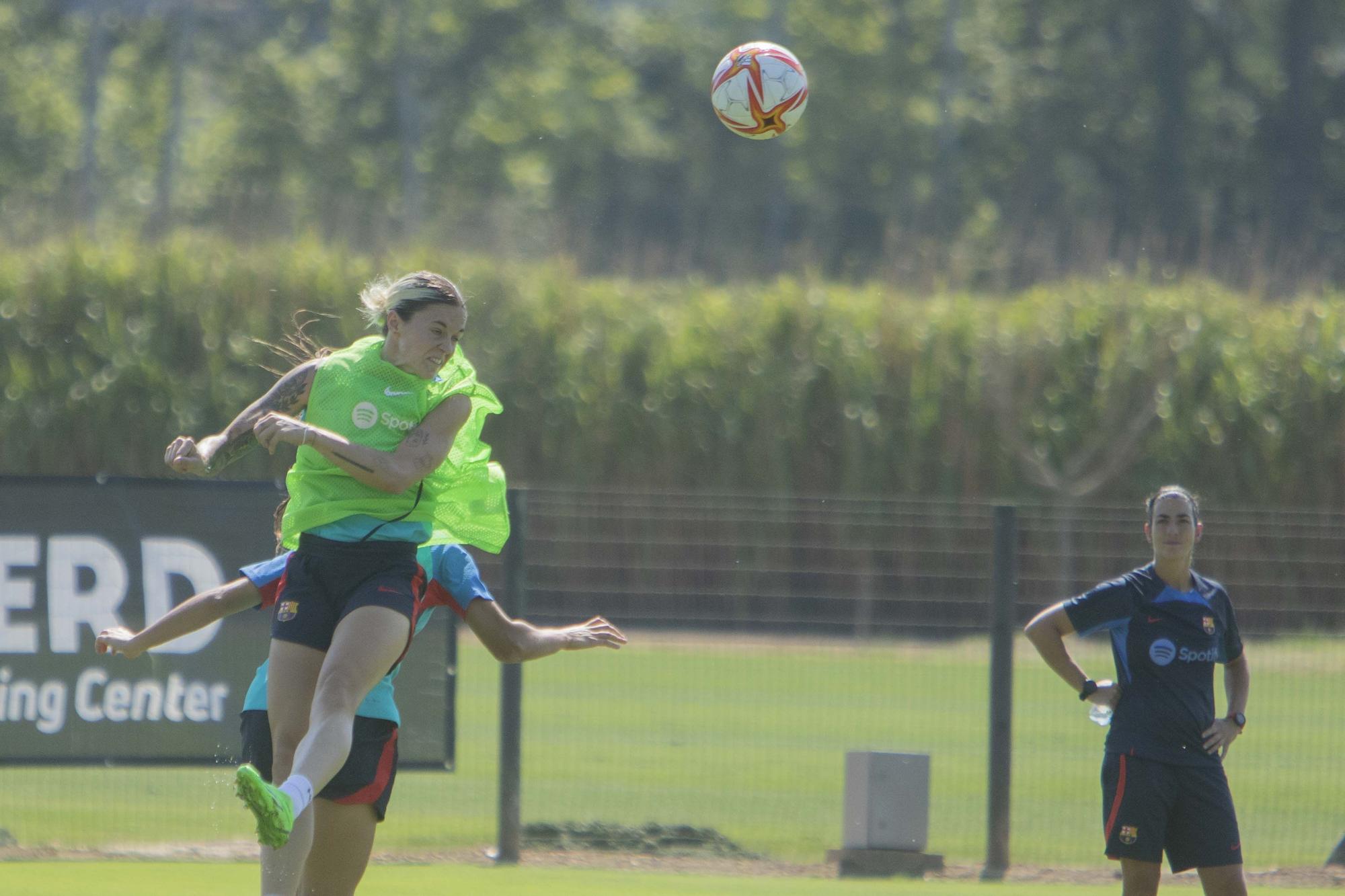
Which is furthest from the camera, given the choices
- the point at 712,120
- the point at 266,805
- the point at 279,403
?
the point at 712,120

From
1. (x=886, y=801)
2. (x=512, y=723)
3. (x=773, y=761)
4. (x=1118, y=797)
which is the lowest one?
(x=773, y=761)

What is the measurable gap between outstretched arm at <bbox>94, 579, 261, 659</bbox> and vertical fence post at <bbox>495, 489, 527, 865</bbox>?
3.06m

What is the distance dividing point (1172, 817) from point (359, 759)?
2970 millimetres

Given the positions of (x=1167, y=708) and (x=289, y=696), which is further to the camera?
(x=1167, y=708)

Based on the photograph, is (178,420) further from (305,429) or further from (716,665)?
(305,429)

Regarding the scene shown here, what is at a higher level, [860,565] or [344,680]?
[344,680]

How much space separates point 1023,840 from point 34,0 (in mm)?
53149

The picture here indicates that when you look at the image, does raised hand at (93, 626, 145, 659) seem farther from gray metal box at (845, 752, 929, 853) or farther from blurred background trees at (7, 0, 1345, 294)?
blurred background trees at (7, 0, 1345, 294)

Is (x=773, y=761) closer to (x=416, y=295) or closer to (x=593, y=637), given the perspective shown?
(x=593, y=637)

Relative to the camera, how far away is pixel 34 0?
56.5 metres

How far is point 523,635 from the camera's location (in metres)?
6.39

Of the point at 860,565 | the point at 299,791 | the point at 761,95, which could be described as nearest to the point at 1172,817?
the point at 299,791

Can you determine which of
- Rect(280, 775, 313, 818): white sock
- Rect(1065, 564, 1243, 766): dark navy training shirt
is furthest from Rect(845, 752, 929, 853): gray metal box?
Rect(280, 775, 313, 818): white sock

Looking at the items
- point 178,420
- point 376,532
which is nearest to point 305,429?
point 376,532
